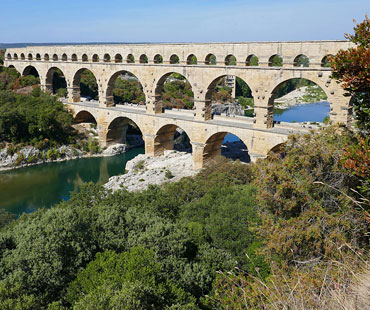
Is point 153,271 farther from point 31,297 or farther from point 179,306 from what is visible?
point 31,297

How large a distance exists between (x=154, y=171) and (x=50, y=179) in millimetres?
7411

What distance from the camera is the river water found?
20250 millimetres

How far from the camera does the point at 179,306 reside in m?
6.41

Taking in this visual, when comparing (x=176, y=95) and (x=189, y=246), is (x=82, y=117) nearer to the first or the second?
(x=176, y=95)

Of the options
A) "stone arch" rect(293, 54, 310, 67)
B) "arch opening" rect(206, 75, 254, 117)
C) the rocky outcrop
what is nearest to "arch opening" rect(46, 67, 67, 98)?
the rocky outcrop

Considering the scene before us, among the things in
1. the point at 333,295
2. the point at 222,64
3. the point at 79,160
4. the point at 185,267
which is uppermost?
the point at 222,64

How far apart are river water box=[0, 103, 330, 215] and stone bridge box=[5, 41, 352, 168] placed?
2.55 m

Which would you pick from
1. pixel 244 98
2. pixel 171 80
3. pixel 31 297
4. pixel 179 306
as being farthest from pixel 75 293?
pixel 244 98

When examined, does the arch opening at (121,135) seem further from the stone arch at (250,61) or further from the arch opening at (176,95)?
the stone arch at (250,61)

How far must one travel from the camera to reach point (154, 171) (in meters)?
21.9

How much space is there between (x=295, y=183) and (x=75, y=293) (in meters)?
5.41

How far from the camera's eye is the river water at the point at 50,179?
66.4 feet

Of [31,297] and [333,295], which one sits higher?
[333,295]

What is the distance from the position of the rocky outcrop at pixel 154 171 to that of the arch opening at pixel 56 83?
46.0 feet
